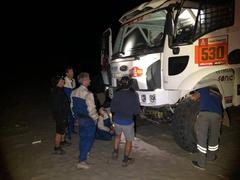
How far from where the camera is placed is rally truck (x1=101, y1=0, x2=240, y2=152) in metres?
6.11

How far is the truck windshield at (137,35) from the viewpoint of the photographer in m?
8.10

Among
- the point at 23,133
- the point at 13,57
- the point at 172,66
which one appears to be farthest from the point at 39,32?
the point at 172,66

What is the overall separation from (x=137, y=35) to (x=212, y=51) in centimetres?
268

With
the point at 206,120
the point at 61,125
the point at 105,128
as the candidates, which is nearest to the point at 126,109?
the point at 206,120

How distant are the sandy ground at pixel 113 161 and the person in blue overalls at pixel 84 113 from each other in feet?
1.17

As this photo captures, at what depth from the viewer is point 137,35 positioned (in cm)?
847

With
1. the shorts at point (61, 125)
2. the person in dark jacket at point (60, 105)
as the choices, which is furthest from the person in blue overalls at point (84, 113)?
the shorts at point (61, 125)

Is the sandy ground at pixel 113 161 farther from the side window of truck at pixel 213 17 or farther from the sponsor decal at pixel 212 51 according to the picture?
the side window of truck at pixel 213 17

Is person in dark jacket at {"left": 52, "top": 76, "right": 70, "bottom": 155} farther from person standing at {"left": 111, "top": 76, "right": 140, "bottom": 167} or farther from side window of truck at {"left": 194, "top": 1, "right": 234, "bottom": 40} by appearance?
side window of truck at {"left": 194, "top": 1, "right": 234, "bottom": 40}

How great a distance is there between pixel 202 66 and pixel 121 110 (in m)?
1.67

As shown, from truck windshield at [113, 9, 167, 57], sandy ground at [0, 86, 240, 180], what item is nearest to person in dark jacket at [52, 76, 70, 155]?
sandy ground at [0, 86, 240, 180]

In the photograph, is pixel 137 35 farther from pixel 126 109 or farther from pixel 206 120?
pixel 206 120

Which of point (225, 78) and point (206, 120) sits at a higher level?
point (225, 78)

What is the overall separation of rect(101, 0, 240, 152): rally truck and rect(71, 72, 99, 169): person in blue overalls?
1599mm
